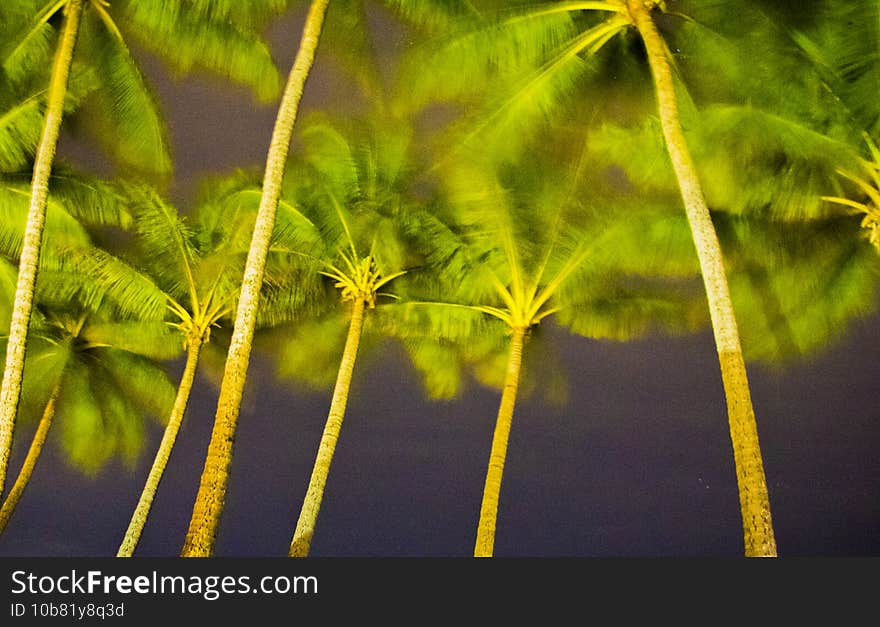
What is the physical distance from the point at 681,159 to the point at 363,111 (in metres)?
8.23

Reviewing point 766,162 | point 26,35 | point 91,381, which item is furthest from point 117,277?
point 766,162

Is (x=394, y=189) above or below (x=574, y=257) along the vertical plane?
above

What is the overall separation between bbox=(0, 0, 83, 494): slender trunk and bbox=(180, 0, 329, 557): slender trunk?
310 cm

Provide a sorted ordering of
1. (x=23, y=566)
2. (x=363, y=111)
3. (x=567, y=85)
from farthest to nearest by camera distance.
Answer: (x=363, y=111), (x=567, y=85), (x=23, y=566)

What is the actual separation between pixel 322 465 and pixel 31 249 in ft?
22.1

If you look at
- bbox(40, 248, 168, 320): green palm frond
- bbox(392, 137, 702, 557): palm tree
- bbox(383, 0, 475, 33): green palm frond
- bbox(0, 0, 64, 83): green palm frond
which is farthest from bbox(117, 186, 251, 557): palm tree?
bbox(383, 0, 475, 33): green palm frond

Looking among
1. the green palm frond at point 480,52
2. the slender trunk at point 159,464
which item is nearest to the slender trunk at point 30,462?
the slender trunk at point 159,464

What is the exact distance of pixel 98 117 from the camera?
17.6 metres

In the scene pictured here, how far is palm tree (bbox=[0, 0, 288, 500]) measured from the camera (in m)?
14.0

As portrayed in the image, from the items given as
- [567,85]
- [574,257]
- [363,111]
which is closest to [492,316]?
[574,257]

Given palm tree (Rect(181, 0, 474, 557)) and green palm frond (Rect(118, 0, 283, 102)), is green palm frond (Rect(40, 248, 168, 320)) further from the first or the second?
palm tree (Rect(181, 0, 474, 557))

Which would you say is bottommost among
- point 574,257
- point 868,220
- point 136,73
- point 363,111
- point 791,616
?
point 791,616

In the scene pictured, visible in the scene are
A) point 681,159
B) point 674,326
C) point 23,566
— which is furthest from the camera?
point 674,326

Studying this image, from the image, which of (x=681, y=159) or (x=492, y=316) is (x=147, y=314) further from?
(x=681, y=159)
